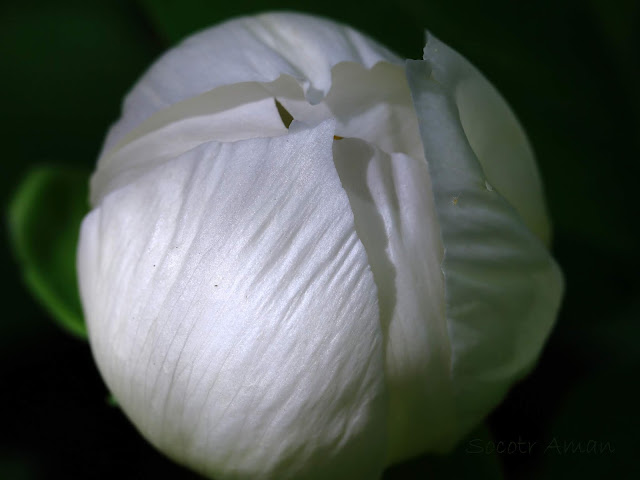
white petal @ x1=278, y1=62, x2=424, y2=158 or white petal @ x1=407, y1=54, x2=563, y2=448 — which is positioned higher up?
white petal @ x1=278, y1=62, x2=424, y2=158

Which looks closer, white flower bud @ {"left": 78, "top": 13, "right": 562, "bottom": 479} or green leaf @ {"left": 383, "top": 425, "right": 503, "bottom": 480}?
white flower bud @ {"left": 78, "top": 13, "right": 562, "bottom": 479}

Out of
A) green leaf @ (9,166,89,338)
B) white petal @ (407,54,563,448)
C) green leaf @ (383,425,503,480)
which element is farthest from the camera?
green leaf @ (9,166,89,338)

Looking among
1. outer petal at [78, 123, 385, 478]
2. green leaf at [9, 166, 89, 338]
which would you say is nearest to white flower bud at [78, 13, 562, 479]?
outer petal at [78, 123, 385, 478]

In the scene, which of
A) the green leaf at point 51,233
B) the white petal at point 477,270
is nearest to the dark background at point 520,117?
the green leaf at point 51,233

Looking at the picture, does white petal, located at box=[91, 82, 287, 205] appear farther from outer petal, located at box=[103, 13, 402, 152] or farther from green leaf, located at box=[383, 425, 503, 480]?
green leaf, located at box=[383, 425, 503, 480]

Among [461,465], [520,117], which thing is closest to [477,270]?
[461,465]

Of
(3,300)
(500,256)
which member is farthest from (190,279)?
(3,300)

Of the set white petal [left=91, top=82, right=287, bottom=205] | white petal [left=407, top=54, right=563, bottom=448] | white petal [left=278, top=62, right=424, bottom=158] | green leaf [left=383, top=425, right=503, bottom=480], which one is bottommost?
green leaf [left=383, top=425, right=503, bottom=480]

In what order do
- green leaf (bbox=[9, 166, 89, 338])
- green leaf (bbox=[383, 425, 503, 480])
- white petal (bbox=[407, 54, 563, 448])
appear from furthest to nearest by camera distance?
green leaf (bbox=[9, 166, 89, 338]) < green leaf (bbox=[383, 425, 503, 480]) < white petal (bbox=[407, 54, 563, 448])
